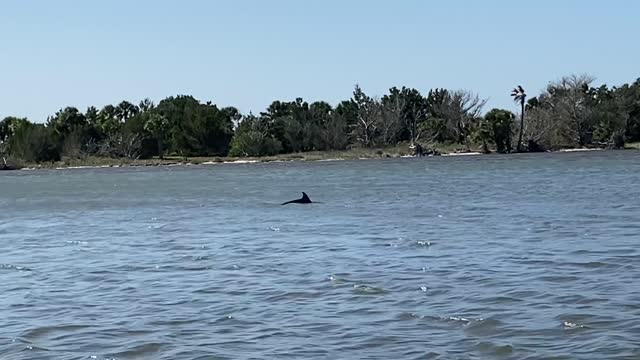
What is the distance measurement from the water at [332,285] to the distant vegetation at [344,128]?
90.2 m

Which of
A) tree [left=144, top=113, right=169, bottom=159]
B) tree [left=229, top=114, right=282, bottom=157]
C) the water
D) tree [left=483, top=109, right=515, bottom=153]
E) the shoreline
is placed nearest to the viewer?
the water

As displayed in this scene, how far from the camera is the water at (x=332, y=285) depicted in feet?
44.1

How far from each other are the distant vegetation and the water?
90166mm

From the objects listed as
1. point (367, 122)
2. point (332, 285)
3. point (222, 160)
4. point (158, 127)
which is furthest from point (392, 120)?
point (332, 285)

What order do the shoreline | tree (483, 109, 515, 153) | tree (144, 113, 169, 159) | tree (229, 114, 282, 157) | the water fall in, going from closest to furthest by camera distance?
the water → tree (483, 109, 515, 153) → the shoreline → tree (229, 114, 282, 157) → tree (144, 113, 169, 159)

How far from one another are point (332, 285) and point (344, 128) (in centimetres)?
12391

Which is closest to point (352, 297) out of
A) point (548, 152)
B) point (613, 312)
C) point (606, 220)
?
point (613, 312)

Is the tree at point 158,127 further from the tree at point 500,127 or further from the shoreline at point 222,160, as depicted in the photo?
the tree at point 500,127

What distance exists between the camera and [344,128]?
465 feet

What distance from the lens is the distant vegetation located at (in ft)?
417

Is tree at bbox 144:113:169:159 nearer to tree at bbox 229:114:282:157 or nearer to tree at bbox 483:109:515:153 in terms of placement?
tree at bbox 229:114:282:157

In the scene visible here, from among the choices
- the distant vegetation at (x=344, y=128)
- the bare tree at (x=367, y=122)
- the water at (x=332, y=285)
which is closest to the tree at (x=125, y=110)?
the distant vegetation at (x=344, y=128)

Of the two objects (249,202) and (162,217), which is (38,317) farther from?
(249,202)

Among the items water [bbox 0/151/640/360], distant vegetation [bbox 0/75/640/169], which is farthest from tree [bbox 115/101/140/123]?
water [bbox 0/151/640/360]
